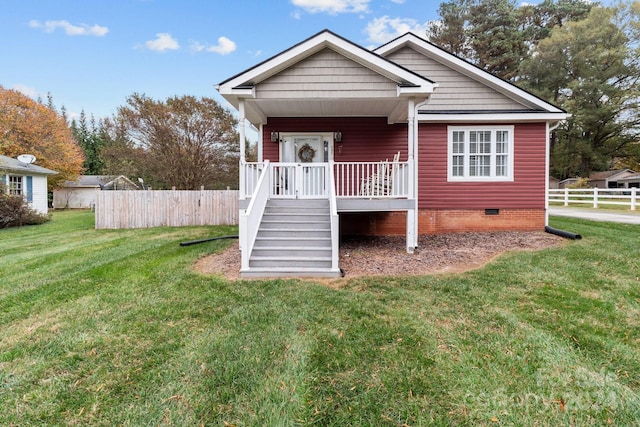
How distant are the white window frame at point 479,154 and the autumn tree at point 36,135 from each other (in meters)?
29.5

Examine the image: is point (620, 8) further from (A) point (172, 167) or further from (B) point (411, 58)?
(A) point (172, 167)

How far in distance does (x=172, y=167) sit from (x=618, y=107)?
3621 centimetres

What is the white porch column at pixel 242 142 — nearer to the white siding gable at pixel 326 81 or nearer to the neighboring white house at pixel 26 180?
the white siding gable at pixel 326 81

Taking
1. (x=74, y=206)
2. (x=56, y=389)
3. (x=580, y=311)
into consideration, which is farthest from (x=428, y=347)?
(x=74, y=206)

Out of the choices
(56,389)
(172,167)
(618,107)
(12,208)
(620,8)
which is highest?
(620,8)

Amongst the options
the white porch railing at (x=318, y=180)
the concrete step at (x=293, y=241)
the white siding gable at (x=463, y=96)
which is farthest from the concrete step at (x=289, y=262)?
the white siding gable at (x=463, y=96)

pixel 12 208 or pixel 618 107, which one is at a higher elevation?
pixel 618 107

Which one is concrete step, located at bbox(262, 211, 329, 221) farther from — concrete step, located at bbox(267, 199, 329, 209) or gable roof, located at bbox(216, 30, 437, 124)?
gable roof, located at bbox(216, 30, 437, 124)

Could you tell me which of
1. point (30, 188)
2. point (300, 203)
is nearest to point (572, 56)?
point (300, 203)

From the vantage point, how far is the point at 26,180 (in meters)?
18.2

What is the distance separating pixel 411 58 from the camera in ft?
32.3

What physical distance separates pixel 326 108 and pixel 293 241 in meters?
4.02

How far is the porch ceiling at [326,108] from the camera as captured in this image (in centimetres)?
768

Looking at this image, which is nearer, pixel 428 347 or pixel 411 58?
pixel 428 347
